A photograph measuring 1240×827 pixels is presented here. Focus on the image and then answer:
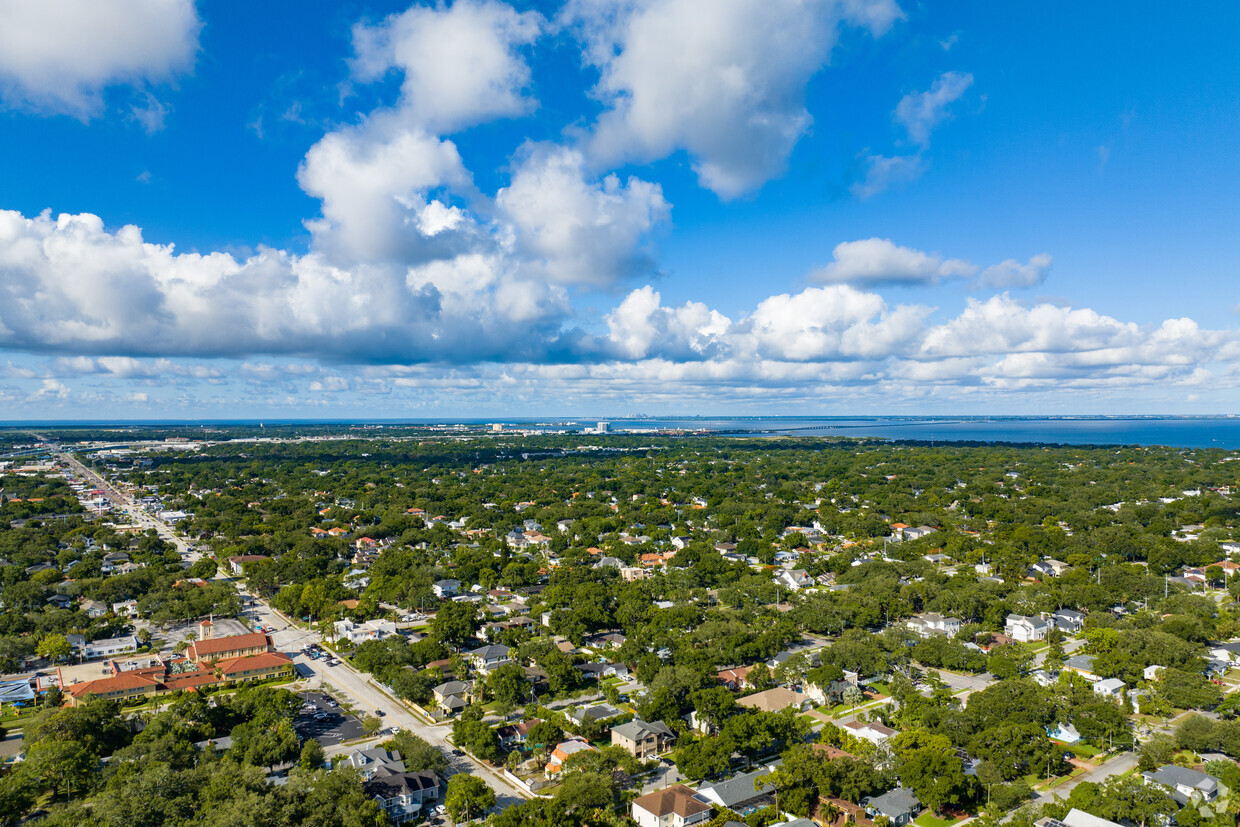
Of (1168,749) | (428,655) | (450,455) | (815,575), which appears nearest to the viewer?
(1168,749)

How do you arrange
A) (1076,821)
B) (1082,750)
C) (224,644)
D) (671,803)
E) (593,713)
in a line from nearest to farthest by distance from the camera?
(1076,821)
(671,803)
(1082,750)
(593,713)
(224,644)

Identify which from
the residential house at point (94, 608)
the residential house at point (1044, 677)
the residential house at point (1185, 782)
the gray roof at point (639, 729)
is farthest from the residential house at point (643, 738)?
the residential house at point (94, 608)

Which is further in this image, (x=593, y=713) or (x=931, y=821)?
(x=593, y=713)

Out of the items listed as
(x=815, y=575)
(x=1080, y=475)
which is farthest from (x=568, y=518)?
(x=1080, y=475)

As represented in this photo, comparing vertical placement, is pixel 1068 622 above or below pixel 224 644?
above

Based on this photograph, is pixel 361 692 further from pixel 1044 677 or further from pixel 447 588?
pixel 1044 677

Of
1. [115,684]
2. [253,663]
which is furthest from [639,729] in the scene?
[115,684]

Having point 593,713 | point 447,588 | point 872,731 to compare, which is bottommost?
point 447,588

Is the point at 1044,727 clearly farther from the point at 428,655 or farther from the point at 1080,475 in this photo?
the point at 1080,475
